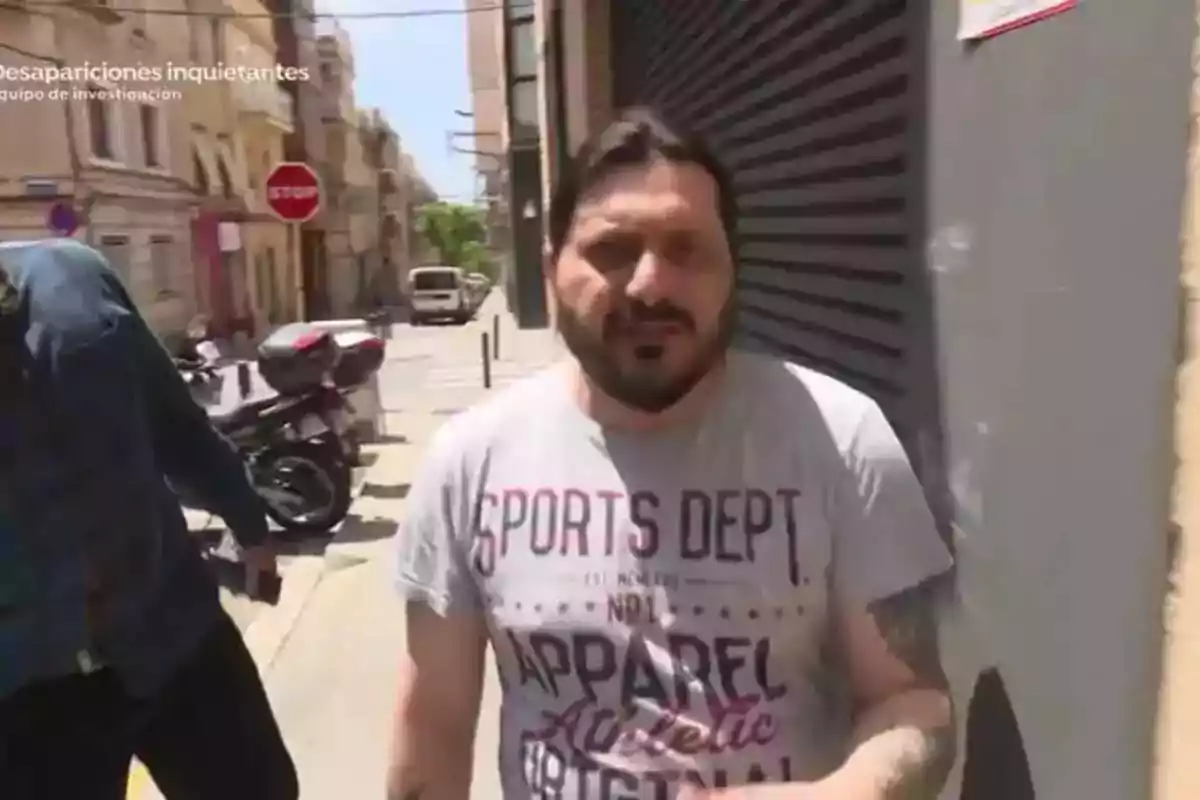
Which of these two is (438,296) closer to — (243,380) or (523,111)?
(523,111)

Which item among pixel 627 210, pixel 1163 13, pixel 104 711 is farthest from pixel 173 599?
pixel 1163 13

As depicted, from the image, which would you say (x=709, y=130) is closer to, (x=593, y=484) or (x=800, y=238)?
(x=800, y=238)

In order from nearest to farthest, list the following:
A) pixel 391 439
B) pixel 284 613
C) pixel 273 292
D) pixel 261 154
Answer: pixel 284 613 → pixel 391 439 → pixel 261 154 → pixel 273 292

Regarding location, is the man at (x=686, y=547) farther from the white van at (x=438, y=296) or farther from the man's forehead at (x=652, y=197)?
the white van at (x=438, y=296)

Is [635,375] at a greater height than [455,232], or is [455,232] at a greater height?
[635,375]

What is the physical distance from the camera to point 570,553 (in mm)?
1584

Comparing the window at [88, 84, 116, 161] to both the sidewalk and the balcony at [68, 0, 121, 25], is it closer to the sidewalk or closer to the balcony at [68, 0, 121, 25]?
the balcony at [68, 0, 121, 25]

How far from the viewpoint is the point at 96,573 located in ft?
7.28

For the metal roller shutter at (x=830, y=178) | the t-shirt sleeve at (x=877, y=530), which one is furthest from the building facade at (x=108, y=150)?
the t-shirt sleeve at (x=877, y=530)

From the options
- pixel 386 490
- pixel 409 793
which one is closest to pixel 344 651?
pixel 386 490

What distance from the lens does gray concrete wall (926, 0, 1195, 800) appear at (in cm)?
133
